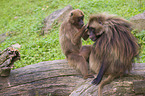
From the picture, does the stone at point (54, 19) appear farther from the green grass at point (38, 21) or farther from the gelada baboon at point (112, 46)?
the gelada baboon at point (112, 46)

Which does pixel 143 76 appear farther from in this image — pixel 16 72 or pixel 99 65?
pixel 16 72

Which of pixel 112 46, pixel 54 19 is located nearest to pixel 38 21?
pixel 54 19

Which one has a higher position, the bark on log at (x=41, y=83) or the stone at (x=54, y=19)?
the stone at (x=54, y=19)

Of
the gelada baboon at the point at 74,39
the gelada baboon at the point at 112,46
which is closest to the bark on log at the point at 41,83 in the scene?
the gelada baboon at the point at 74,39

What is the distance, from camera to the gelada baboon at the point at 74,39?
428 cm

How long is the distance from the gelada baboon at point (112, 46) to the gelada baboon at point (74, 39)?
683 mm

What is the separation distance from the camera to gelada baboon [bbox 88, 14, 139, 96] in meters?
3.42

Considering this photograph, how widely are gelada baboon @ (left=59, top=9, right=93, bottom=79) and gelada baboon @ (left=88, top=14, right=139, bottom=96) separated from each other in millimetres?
683

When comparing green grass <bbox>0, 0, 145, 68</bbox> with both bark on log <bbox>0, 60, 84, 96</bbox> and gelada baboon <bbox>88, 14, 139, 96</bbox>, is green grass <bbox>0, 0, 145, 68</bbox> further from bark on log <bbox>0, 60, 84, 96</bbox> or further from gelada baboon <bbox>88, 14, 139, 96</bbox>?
bark on log <bbox>0, 60, 84, 96</bbox>

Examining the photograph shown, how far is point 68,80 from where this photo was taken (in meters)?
4.02

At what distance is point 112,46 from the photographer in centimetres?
342

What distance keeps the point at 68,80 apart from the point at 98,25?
1514mm

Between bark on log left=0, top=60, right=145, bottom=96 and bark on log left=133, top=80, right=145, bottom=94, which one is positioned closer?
bark on log left=133, top=80, right=145, bottom=94

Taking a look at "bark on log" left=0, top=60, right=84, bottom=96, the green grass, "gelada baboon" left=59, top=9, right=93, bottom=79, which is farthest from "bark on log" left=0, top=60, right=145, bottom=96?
the green grass
